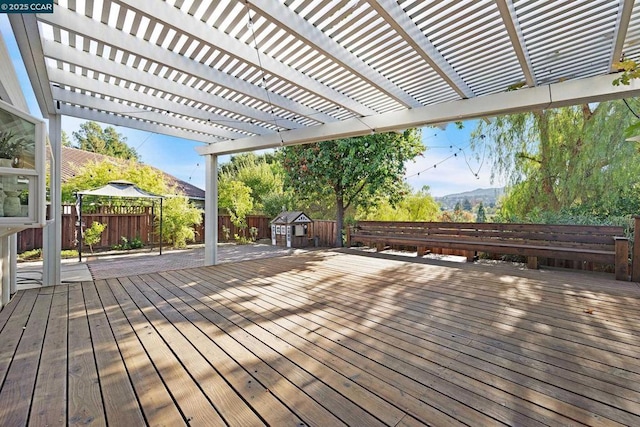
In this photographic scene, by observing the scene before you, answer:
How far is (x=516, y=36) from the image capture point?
100 inches

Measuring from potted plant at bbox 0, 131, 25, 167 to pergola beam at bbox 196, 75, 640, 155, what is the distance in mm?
3627

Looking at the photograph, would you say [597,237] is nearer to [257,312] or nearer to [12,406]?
[257,312]

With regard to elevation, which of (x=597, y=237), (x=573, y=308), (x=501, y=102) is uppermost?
(x=501, y=102)

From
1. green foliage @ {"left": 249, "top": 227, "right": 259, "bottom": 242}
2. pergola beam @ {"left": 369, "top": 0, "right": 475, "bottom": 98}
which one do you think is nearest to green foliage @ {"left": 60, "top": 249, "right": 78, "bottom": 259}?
green foliage @ {"left": 249, "top": 227, "right": 259, "bottom": 242}

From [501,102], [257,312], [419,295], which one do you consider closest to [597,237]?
[501,102]

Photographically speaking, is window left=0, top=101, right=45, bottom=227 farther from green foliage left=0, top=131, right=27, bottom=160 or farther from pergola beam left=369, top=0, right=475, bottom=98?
pergola beam left=369, top=0, right=475, bottom=98

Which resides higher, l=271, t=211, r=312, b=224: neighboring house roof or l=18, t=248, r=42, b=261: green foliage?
l=271, t=211, r=312, b=224: neighboring house roof

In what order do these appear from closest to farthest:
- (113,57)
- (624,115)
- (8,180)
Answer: (8,180) < (113,57) < (624,115)

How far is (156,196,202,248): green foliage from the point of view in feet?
28.8

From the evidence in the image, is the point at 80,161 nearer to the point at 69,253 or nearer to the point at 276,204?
the point at 69,253

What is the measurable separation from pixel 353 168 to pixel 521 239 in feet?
12.4

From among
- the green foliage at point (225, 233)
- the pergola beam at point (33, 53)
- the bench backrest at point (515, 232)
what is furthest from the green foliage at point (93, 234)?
the bench backrest at point (515, 232)

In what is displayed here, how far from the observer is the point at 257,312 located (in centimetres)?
272

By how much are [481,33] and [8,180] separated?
3820mm
